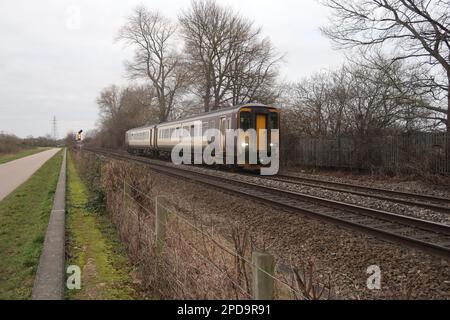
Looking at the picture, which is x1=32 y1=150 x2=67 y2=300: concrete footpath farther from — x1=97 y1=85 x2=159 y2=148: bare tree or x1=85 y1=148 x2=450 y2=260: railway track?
x1=97 y1=85 x2=159 y2=148: bare tree

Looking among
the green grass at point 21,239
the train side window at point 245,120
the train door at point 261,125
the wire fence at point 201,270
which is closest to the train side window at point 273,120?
the train door at point 261,125

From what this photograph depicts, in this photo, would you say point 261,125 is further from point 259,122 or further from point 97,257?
point 97,257

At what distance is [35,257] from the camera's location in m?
6.26

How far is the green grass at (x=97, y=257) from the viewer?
4.91 metres

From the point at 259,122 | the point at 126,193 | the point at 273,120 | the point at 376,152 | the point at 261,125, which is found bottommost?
the point at 126,193

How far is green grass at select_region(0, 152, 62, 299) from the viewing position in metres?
5.26

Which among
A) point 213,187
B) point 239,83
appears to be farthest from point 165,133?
point 213,187

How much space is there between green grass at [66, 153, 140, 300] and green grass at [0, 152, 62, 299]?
0.51 metres

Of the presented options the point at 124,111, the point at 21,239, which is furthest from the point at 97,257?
the point at 124,111

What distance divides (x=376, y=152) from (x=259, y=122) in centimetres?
602

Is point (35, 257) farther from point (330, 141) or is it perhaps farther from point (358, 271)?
point (330, 141)

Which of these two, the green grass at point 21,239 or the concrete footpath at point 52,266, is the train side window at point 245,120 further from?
the concrete footpath at point 52,266

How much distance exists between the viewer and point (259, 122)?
1972cm

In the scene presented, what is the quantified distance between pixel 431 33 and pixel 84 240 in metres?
17.7
